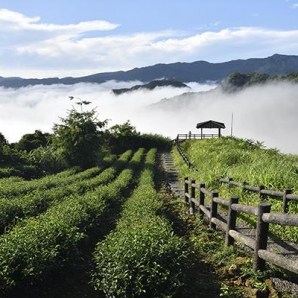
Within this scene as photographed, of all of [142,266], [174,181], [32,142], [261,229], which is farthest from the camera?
[32,142]

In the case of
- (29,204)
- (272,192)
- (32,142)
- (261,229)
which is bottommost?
(32,142)

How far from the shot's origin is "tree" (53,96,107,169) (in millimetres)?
42531

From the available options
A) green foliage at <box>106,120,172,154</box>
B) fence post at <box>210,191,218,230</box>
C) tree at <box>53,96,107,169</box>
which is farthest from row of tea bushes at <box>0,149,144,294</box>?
green foliage at <box>106,120,172,154</box>

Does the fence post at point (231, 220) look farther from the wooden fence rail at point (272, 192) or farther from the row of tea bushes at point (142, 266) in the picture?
the wooden fence rail at point (272, 192)

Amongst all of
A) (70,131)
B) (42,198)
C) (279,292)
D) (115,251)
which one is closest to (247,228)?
(279,292)

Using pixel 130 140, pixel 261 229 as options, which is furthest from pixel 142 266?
pixel 130 140

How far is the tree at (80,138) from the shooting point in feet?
140

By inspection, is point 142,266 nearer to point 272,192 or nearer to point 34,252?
point 34,252

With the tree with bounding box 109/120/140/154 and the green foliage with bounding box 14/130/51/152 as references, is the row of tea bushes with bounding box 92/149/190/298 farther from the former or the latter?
the tree with bounding box 109/120/140/154

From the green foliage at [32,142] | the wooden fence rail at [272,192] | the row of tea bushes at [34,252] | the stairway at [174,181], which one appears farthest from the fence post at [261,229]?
the green foliage at [32,142]

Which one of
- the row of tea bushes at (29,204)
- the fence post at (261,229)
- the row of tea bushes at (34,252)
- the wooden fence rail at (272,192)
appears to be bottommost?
the row of tea bushes at (29,204)

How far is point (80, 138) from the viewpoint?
139 ft

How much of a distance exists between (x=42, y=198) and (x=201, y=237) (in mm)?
9101

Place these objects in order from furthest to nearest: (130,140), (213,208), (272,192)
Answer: (130,140) → (272,192) → (213,208)
